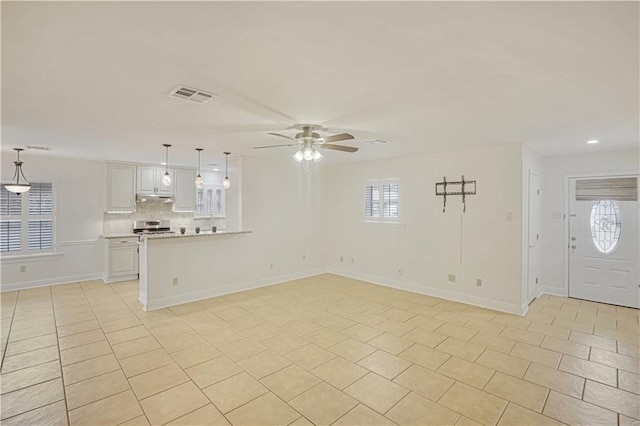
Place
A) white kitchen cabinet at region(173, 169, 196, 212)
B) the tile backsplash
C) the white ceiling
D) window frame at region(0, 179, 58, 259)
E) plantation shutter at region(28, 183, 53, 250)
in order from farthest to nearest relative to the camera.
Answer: white kitchen cabinet at region(173, 169, 196, 212) → the tile backsplash → plantation shutter at region(28, 183, 53, 250) → window frame at region(0, 179, 58, 259) → the white ceiling

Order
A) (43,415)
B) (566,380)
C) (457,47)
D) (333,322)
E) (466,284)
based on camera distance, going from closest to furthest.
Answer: (457,47) < (43,415) < (566,380) < (333,322) < (466,284)

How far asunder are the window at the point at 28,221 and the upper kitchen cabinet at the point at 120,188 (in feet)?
3.25

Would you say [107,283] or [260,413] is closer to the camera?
[260,413]

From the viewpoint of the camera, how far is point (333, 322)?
4344 mm

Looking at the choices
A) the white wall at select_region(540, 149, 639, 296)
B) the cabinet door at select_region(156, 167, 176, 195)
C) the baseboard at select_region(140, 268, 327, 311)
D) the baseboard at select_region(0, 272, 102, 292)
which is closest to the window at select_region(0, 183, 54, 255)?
the baseboard at select_region(0, 272, 102, 292)

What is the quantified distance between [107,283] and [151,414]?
16.7 ft

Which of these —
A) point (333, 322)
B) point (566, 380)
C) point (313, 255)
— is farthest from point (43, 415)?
point (313, 255)

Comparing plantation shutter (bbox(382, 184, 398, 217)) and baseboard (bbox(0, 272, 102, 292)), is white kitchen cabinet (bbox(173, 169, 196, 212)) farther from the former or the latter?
plantation shutter (bbox(382, 184, 398, 217))

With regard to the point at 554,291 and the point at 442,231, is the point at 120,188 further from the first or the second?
the point at 554,291

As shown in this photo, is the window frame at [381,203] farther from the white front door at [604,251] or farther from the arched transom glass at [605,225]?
the arched transom glass at [605,225]

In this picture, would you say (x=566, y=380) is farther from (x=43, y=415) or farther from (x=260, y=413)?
(x=43, y=415)

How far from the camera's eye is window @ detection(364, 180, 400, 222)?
6258mm

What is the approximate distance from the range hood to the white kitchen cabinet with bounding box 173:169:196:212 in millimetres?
183

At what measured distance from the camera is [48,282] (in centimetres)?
625
